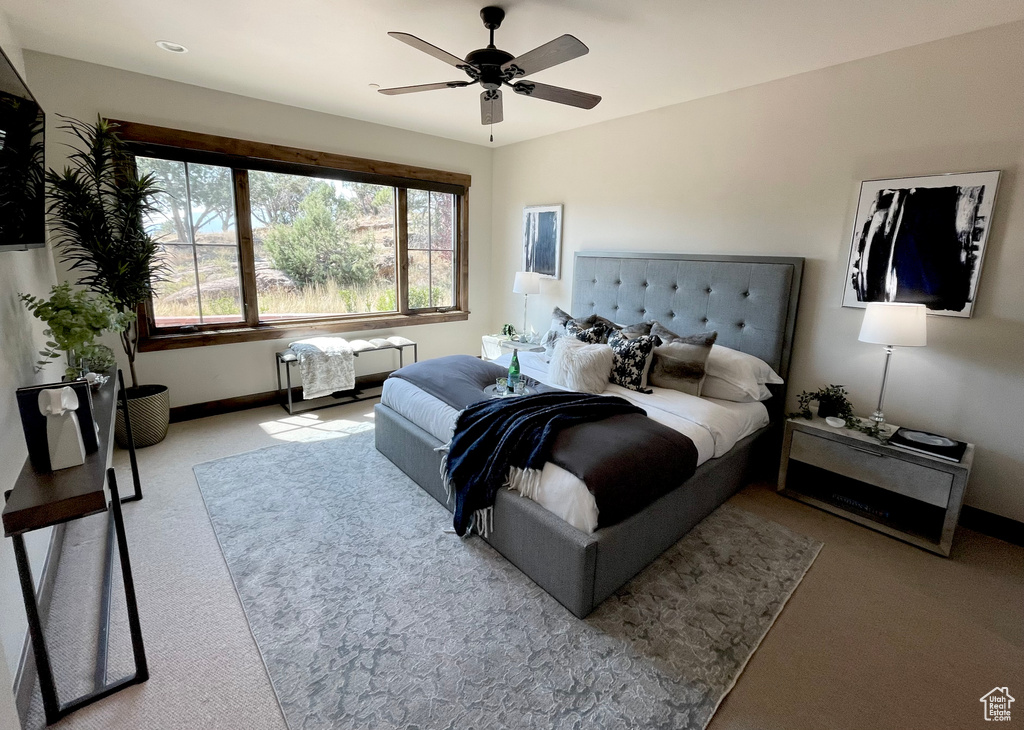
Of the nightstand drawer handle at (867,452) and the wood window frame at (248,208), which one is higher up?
the wood window frame at (248,208)

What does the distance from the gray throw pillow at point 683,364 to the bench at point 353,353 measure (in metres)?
2.69

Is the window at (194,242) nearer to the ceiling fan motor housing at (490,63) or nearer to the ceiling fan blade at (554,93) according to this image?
the ceiling fan motor housing at (490,63)

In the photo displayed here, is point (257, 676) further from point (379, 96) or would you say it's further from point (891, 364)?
point (379, 96)

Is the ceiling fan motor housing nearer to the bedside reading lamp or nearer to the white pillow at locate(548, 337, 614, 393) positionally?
the white pillow at locate(548, 337, 614, 393)

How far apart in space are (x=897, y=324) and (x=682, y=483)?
1.44m

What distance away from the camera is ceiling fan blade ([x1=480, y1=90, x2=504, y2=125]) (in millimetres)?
2533

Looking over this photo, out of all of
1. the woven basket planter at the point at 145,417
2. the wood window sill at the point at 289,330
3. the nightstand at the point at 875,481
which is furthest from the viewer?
the wood window sill at the point at 289,330

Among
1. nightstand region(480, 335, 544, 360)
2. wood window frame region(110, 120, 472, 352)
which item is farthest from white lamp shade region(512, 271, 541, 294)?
wood window frame region(110, 120, 472, 352)

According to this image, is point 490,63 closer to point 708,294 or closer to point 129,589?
point 708,294

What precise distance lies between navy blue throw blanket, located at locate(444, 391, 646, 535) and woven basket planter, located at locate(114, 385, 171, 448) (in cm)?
248

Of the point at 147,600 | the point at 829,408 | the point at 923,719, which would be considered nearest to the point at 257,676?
the point at 147,600

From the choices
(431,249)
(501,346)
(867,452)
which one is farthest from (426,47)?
(431,249)

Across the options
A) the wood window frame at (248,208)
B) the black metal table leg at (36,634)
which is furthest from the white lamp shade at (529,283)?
the black metal table leg at (36,634)

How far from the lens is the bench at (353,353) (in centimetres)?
428
